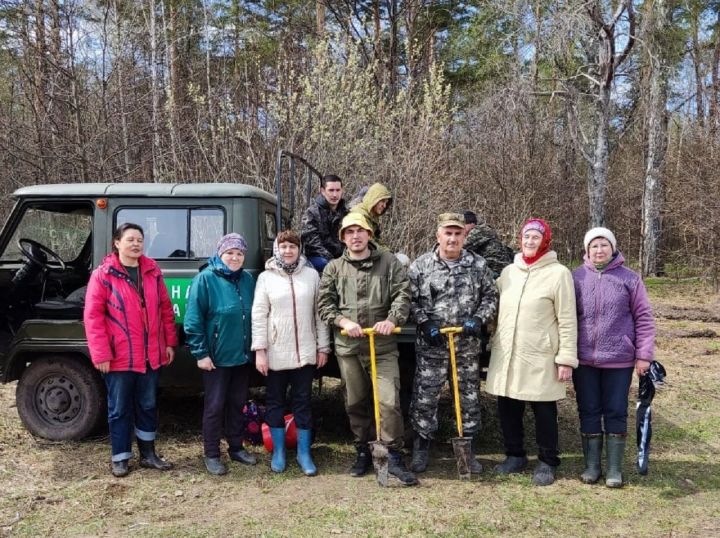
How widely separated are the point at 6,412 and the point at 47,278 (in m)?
1.46

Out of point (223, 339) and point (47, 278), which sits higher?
point (47, 278)

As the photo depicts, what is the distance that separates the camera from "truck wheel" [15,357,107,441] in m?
4.85

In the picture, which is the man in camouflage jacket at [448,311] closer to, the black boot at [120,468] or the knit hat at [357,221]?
the knit hat at [357,221]

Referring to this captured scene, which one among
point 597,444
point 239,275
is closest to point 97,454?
point 239,275

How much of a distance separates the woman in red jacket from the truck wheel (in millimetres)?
590

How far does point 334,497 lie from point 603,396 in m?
1.94

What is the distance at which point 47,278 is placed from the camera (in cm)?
538

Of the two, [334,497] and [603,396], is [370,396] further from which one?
[603,396]

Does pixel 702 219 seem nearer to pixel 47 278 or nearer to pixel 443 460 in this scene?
pixel 443 460

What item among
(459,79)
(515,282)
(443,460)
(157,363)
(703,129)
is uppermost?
(459,79)

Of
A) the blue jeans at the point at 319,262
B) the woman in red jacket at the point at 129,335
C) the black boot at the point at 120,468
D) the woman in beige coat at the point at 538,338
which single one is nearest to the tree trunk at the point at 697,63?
the woman in beige coat at the point at 538,338

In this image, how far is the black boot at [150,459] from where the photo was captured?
14.7ft

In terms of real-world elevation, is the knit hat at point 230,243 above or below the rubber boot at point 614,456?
above

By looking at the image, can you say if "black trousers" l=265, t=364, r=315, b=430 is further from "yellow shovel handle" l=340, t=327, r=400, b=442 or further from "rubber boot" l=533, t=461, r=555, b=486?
"rubber boot" l=533, t=461, r=555, b=486
